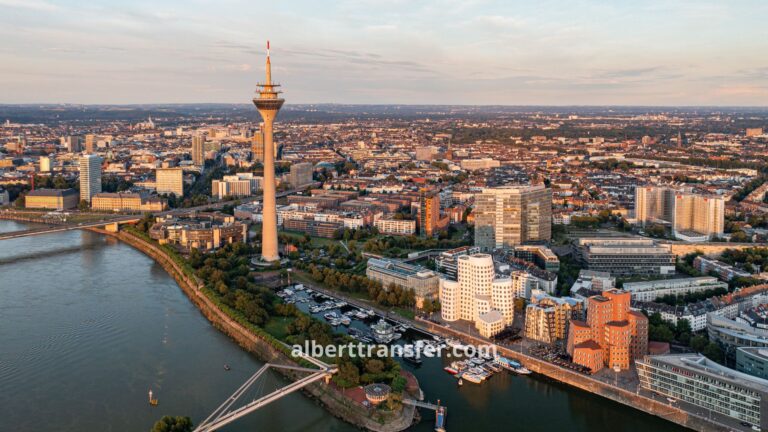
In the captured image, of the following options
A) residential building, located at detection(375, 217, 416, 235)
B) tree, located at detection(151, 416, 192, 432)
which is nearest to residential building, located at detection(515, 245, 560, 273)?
residential building, located at detection(375, 217, 416, 235)

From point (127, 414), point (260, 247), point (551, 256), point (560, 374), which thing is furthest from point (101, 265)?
point (560, 374)

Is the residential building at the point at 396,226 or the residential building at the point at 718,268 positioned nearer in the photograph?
the residential building at the point at 718,268

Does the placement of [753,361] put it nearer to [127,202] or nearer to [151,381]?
[151,381]

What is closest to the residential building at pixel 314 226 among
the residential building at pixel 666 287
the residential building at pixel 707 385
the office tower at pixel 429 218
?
the office tower at pixel 429 218

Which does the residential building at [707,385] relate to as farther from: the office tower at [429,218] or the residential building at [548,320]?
the office tower at [429,218]

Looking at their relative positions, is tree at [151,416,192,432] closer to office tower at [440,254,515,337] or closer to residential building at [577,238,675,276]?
office tower at [440,254,515,337]

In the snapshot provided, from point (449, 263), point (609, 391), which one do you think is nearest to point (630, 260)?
point (449, 263)
